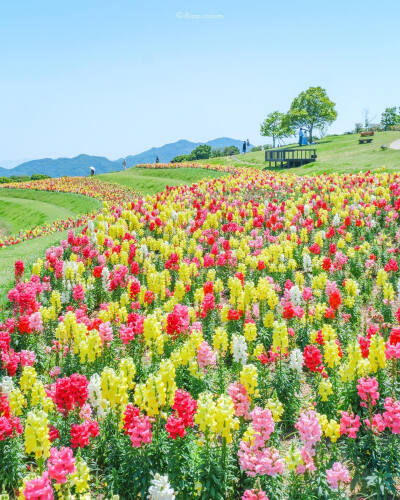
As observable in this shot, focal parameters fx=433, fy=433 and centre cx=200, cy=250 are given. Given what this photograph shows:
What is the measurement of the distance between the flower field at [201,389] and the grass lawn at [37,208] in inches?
738

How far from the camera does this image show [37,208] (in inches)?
1403

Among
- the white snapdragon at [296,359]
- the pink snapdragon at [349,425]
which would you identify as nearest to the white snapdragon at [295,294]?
the white snapdragon at [296,359]

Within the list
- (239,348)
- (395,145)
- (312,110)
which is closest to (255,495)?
(239,348)

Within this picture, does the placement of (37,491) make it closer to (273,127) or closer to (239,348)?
(239,348)

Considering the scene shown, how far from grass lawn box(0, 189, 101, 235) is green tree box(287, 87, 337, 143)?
61.3 metres

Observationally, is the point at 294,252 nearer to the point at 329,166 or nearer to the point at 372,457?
the point at 372,457

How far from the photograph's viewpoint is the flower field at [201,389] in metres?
5.05

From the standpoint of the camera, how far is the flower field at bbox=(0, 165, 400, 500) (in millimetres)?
5047

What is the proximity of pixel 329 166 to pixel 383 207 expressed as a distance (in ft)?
62.7

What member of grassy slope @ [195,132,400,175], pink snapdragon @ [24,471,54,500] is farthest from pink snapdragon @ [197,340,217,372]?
grassy slope @ [195,132,400,175]

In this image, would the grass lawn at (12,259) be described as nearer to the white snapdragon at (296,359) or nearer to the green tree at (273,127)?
the white snapdragon at (296,359)

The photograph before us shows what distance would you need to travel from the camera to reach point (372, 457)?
588cm

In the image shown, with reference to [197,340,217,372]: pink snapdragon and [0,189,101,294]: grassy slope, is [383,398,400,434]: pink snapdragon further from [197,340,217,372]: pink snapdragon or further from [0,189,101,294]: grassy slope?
[0,189,101,294]: grassy slope

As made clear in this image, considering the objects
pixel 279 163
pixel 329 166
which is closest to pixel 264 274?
pixel 329 166
